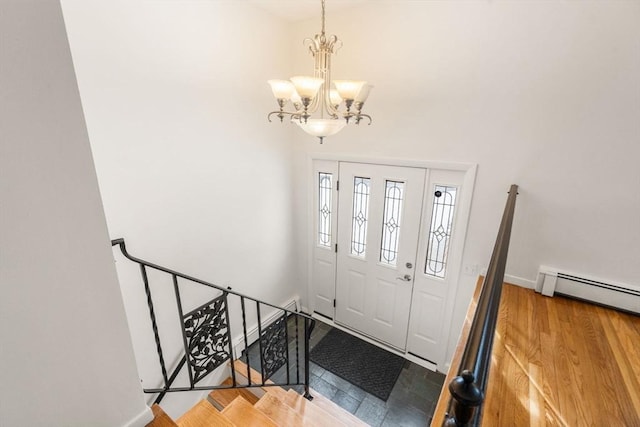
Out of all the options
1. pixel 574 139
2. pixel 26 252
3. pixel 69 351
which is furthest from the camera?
pixel 574 139

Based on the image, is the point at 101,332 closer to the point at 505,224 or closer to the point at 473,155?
the point at 505,224

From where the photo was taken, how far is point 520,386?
1.45 metres

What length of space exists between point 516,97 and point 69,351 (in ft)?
9.63

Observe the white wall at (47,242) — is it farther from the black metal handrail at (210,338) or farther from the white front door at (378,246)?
the white front door at (378,246)

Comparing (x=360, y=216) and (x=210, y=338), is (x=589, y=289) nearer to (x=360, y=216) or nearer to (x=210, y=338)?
(x=360, y=216)

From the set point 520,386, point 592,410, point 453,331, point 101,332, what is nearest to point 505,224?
point 520,386

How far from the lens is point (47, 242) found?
832 millimetres

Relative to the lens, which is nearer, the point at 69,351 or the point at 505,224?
the point at 69,351

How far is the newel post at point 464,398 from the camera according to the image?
0.47m

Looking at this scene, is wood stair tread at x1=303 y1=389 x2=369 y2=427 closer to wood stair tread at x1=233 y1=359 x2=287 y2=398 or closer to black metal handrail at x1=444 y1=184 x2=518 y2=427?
wood stair tread at x1=233 y1=359 x2=287 y2=398

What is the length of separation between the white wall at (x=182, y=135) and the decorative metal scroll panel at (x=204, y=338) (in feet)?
1.16

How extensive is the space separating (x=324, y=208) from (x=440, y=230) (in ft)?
4.47

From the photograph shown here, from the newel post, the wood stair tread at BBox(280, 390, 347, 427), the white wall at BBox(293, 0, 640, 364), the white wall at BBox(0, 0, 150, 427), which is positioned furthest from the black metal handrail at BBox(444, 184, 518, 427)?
the wood stair tread at BBox(280, 390, 347, 427)

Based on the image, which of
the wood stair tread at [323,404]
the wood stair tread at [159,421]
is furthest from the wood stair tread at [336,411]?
the wood stair tread at [159,421]
